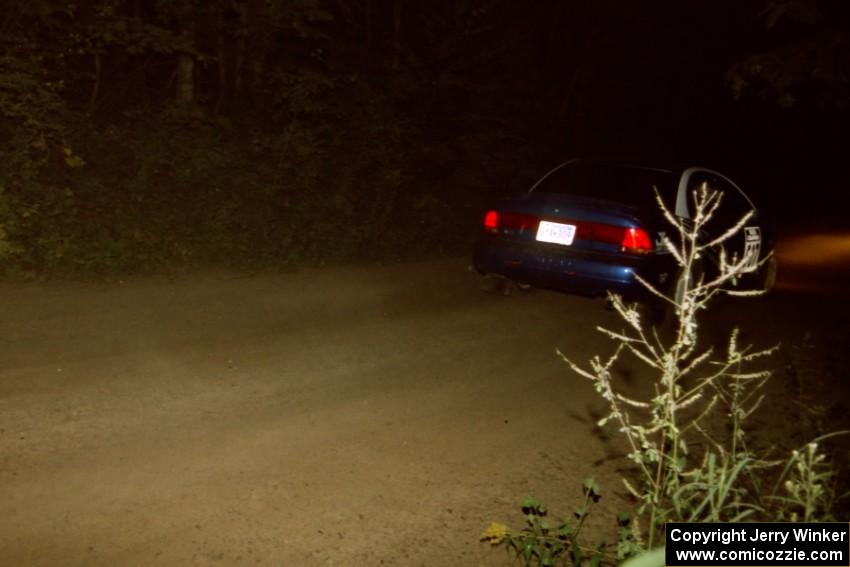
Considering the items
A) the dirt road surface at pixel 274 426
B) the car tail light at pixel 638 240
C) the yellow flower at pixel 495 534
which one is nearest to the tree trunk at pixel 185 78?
the dirt road surface at pixel 274 426

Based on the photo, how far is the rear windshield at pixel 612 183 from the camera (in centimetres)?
752

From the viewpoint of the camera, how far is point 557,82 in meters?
18.4

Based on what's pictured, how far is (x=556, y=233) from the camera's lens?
719 centimetres

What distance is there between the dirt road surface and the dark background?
1701 mm

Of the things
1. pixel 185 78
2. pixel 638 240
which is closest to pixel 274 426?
pixel 638 240

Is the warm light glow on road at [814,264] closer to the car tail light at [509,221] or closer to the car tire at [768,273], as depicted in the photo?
the car tire at [768,273]

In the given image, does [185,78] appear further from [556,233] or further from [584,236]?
[584,236]

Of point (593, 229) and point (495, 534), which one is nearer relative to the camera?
point (495, 534)

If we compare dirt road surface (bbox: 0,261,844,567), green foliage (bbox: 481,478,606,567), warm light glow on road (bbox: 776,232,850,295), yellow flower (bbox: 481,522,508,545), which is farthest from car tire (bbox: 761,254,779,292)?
yellow flower (bbox: 481,522,508,545)

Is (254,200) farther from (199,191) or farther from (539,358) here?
(539,358)

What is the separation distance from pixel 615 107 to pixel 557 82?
1.73 meters

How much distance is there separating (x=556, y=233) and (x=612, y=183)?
1132 mm

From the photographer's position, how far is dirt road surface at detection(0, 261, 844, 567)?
11.3ft

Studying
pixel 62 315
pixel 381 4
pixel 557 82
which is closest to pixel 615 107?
pixel 557 82
